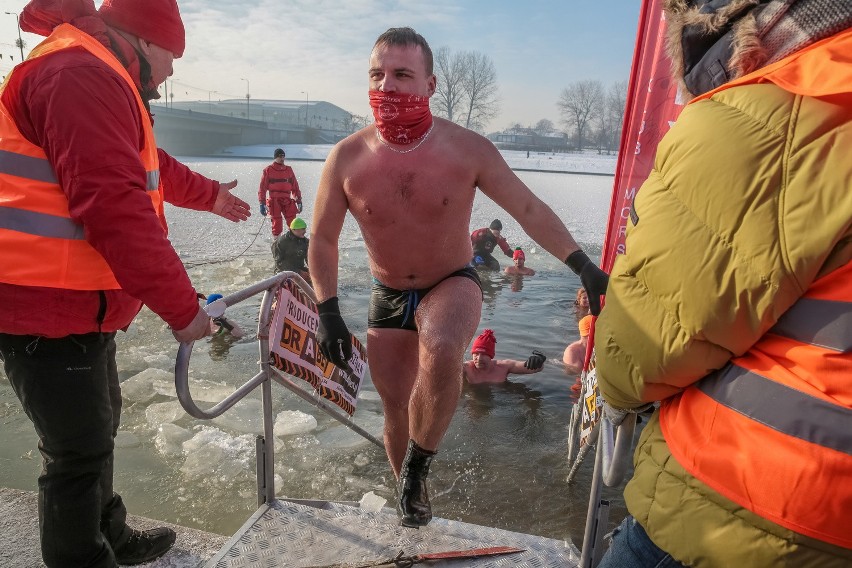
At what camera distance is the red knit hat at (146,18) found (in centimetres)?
211

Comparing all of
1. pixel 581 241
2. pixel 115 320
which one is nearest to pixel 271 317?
pixel 115 320

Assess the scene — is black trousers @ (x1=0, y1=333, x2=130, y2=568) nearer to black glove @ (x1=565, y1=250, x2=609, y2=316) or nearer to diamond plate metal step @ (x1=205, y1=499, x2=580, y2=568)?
diamond plate metal step @ (x1=205, y1=499, x2=580, y2=568)

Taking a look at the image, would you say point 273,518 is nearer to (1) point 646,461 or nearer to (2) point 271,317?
(2) point 271,317

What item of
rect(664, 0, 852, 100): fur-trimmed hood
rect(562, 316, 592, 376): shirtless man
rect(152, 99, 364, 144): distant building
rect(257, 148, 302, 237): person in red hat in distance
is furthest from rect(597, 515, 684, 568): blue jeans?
rect(152, 99, 364, 144): distant building

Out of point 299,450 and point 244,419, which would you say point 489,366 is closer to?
point 299,450

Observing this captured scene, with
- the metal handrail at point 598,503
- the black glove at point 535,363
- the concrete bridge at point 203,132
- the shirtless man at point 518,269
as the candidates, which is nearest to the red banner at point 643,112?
the black glove at point 535,363

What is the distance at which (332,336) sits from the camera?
2.82 meters

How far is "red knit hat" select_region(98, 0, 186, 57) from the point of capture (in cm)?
211

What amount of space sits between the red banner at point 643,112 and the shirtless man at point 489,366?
5.50 ft

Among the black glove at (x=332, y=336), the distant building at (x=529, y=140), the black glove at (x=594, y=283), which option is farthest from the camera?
the distant building at (x=529, y=140)

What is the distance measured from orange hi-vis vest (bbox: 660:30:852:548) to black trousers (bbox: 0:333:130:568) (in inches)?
72.4

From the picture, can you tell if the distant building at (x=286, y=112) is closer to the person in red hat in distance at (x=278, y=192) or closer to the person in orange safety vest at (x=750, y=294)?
the person in red hat in distance at (x=278, y=192)

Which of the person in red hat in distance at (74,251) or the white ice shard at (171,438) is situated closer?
the person in red hat in distance at (74,251)

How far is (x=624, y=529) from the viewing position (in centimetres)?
122
